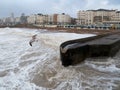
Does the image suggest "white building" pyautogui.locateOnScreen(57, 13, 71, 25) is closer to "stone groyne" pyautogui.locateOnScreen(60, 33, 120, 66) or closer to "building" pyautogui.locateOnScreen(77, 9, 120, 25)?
"building" pyautogui.locateOnScreen(77, 9, 120, 25)

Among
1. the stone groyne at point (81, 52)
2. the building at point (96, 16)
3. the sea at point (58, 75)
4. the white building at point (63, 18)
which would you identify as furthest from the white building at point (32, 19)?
the sea at point (58, 75)

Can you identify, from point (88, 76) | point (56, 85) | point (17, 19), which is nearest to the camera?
point (56, 85)

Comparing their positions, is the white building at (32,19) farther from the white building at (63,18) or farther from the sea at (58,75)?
the sea at (58,75)

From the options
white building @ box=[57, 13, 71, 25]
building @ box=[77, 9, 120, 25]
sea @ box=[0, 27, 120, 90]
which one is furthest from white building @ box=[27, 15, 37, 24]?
sea @ box=[0, 27, 120, 90]

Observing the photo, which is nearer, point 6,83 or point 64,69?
point 6,83

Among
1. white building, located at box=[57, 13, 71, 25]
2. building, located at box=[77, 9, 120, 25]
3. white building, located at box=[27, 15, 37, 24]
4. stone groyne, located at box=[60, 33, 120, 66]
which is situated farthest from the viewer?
white building, located at box=[27, 15, 37, 24]

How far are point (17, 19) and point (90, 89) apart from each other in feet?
542

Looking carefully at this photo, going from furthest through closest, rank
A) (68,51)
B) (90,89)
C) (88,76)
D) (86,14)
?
1. (86,14)
2. (68,51)
3. (88,76)
4. (90,89)

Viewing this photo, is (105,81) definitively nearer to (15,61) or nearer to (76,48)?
(76,48)

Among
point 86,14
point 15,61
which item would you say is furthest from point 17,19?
point 15,61

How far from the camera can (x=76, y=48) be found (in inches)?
393

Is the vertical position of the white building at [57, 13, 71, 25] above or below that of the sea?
above

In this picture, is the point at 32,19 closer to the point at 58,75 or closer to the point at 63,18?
the point at 63,18

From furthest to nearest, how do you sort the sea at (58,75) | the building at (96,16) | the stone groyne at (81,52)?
the building at (96,16), the stone groyne at (81,52), the sea at (58,75)
